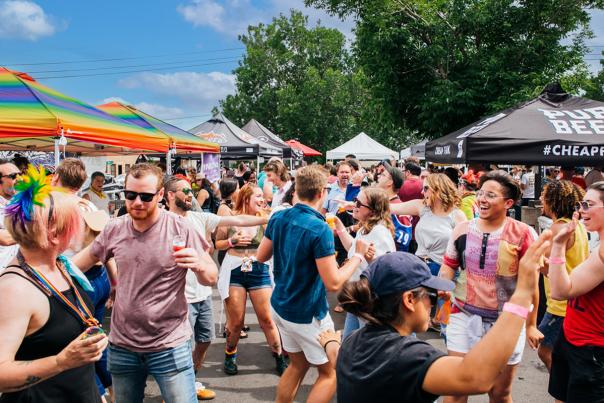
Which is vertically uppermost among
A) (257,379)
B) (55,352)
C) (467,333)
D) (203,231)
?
(203,231)

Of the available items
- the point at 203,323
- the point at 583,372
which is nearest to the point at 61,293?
the point at 203,323

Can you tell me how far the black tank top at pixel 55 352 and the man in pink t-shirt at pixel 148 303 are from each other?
2.10ft

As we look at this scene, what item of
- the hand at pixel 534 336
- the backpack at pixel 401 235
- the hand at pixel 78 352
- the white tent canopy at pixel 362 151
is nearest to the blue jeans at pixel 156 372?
the hand at pixel 78 352

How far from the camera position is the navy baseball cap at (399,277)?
1808 mm

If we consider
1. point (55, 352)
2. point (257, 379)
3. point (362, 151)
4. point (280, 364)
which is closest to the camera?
point (55, 352)

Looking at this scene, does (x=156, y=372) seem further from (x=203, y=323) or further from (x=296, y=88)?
(x=296, y=88)

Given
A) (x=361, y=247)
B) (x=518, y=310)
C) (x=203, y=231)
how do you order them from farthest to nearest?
1. (x=203, y=231)
2. (x=361, y=247)
3. (x=518, y=310)

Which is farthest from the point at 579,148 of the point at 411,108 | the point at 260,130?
the point at 260,130

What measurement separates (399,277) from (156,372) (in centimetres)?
164

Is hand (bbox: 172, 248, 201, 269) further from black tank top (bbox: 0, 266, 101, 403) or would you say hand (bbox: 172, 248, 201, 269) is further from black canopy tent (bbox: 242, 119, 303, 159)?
black canopy tent (bbox: 242, 119, 303, 159)

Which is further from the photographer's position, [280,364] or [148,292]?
[280,364]

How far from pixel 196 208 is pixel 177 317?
7.98 feet

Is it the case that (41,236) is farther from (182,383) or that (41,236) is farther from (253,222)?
(253,222)

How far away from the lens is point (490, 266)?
3131 mm
